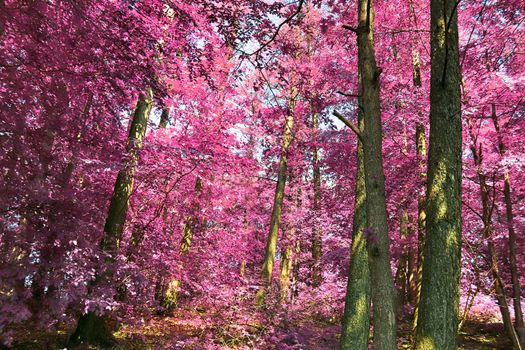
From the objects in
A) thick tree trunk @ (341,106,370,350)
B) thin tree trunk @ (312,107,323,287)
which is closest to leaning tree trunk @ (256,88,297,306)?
thin tree trunk @ (312,107,323,287)

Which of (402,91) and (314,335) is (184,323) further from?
(402,91)

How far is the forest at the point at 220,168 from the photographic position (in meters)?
3.59

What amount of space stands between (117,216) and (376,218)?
5.19 metres

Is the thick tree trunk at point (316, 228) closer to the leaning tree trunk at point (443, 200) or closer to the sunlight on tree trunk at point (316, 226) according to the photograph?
the sunlight on tree trunk at point (316, 226)

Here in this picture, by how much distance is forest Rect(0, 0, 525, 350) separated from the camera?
359 centimetres

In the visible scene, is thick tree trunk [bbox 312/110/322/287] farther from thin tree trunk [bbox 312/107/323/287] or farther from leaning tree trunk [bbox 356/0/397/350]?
leaning tree trunk [bbox 356/0/397/350]

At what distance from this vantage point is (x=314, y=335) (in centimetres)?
839

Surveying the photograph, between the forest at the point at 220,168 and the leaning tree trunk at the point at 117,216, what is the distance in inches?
1.5

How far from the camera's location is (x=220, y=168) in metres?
10.3

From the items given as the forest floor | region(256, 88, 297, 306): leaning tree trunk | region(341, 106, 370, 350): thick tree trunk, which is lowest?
the forest floor

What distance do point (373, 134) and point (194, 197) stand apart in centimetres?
A: 883

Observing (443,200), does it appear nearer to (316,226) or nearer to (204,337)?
(204,337)

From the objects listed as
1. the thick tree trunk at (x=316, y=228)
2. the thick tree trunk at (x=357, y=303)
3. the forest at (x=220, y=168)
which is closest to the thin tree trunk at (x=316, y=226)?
the thick tree trunk at (x=316, y=228)

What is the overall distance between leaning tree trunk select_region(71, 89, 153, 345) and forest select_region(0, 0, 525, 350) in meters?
0.04
